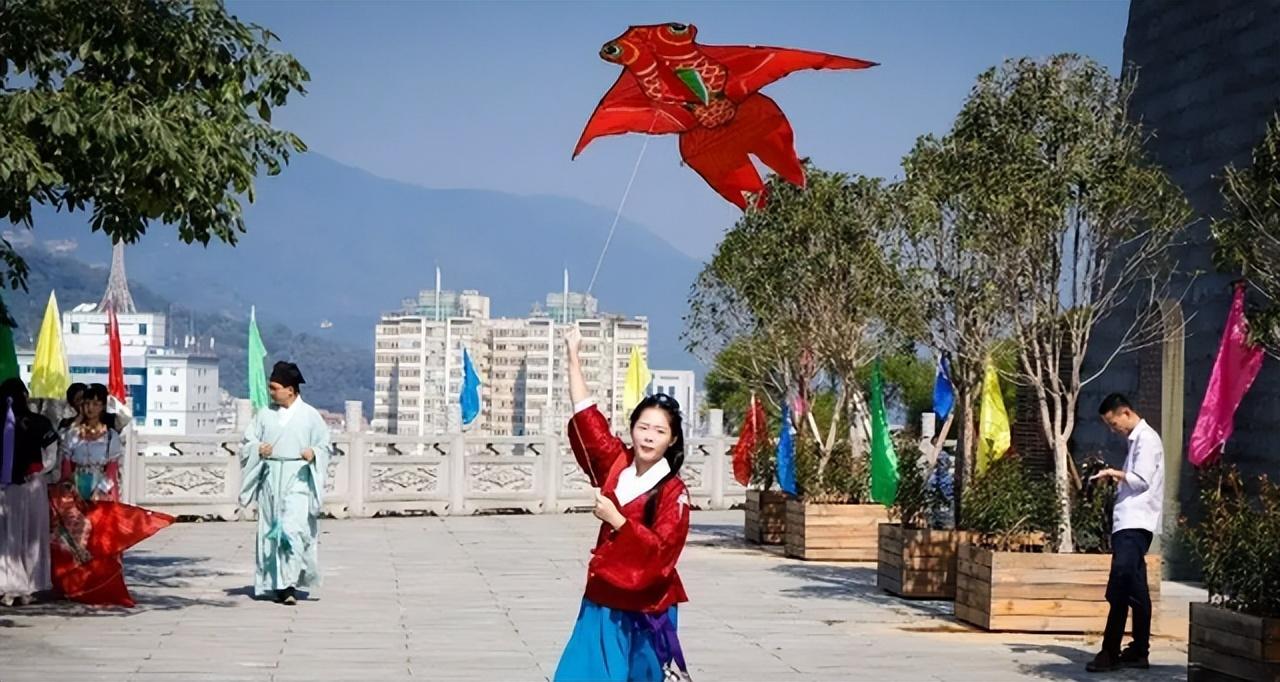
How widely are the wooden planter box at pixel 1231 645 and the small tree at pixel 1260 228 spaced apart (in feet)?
4.75

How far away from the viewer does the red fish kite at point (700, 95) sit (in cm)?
1000

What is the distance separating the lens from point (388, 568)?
56.6 ft

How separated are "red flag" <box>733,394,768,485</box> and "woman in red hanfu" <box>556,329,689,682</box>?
47.8 feet

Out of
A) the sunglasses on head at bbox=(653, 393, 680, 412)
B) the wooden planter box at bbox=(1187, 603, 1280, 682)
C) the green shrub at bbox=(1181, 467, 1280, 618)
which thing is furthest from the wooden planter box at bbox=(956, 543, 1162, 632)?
the sunglasses on head at bbox=(653, 393, 680, 412)

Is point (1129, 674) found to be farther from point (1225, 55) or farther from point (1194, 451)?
point (1225, 55)

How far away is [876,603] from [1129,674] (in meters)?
3.79

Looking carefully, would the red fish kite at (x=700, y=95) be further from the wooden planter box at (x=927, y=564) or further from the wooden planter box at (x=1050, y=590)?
the wooden planter box at (x=927, y=564)

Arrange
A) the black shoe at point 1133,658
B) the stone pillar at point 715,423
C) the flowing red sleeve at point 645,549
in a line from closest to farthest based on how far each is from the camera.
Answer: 1. the flowing red sleeve at point 645,549
2. the black shoe at point 1133,658
3. the stone pillar at point 715,423

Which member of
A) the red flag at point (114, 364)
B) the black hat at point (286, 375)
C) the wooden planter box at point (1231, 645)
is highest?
the red flag at point (114, 364)

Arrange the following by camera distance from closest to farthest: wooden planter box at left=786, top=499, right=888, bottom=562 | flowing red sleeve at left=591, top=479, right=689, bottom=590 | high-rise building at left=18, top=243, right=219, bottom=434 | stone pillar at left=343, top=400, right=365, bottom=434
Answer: flowing red sleeve at left=591, top=479, right=689, bottom=590
wooden planter box at left=786, top=499, right=888, bottom=562
stone pillar at left=343, top=400, right=365, bottom=434
high-rise building at left=18, top=243, right=219, bottom=434

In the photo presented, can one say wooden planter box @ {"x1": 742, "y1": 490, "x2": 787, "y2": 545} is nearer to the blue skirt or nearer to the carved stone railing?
the carved stone railing

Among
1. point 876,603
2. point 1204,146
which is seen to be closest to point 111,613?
point 876,603

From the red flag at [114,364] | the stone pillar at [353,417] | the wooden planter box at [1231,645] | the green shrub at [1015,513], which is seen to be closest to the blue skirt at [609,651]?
the wooden planter box at [1231,645]

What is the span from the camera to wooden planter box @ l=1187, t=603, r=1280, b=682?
9.23 meters
